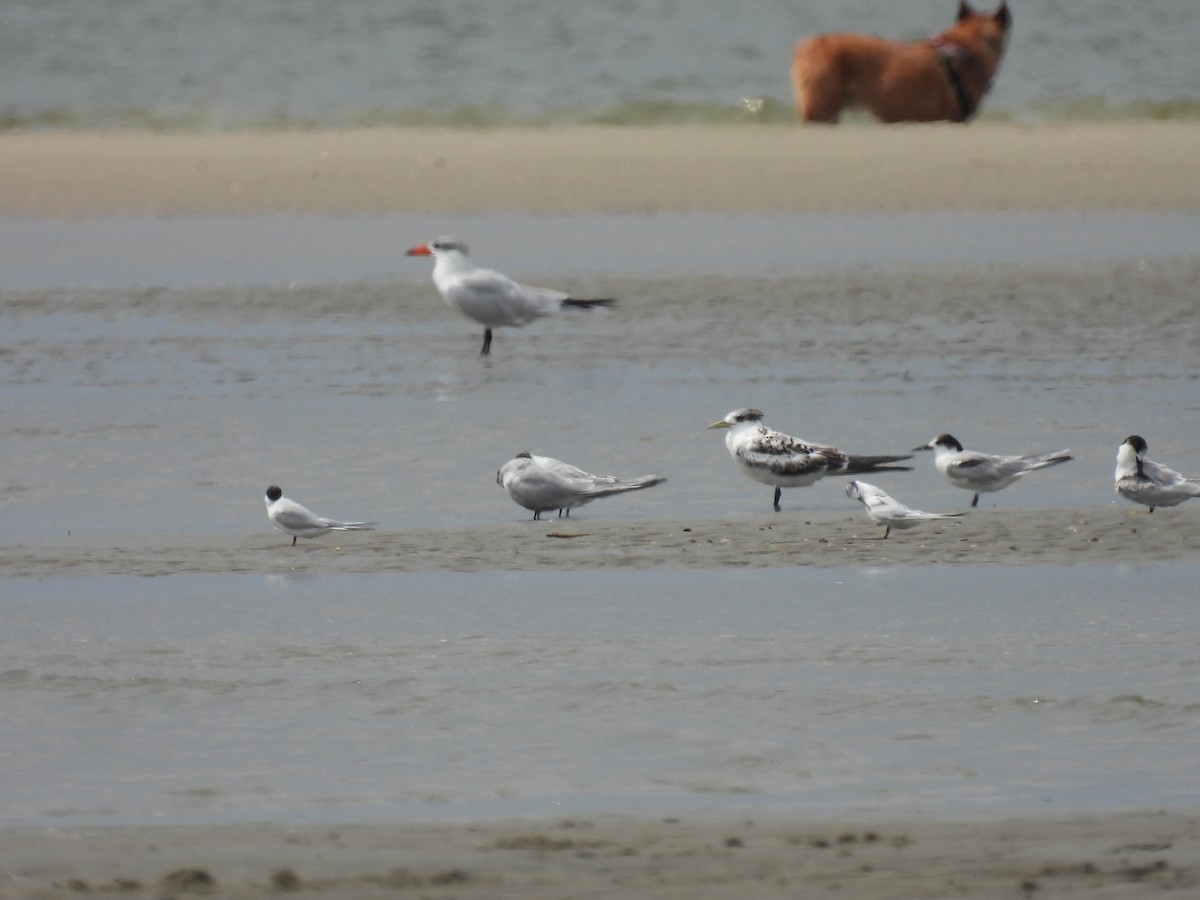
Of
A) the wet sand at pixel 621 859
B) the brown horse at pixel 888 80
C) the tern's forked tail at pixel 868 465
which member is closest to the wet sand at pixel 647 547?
the tern's forked tail at pixel 868 465

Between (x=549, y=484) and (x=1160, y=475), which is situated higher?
(x=1160, y=475)

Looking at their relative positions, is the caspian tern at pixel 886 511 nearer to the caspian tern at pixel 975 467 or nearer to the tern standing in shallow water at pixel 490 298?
the caspian tern at pixel 975 467

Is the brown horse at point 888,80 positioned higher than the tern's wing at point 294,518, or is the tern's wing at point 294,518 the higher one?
the brown horse at point 888,80

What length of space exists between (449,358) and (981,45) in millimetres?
14876

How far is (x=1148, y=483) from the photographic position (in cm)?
697

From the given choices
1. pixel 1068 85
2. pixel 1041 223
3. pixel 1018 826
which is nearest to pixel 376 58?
pixel 1068 85

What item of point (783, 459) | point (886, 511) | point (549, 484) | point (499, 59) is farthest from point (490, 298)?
point (499, 59)

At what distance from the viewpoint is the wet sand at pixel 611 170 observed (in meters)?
18.5

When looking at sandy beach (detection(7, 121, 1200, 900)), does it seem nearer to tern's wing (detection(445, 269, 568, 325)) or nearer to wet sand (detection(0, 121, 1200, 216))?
tern's wing (detection(445, 269, 568, 325))

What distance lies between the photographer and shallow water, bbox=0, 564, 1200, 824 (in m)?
4.27

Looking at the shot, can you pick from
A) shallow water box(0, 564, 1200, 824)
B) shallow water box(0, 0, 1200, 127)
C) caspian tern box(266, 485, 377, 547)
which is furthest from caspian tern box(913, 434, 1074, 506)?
shallow water box(0, 0, 1200, 127)

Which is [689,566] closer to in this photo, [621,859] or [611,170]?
[621,859]

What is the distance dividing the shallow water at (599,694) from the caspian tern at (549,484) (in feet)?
2.54

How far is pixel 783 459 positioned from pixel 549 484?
0.84 meters
